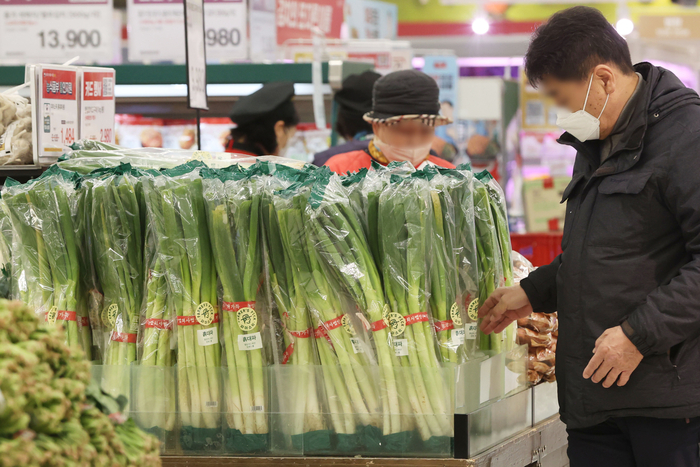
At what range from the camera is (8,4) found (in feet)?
17.6

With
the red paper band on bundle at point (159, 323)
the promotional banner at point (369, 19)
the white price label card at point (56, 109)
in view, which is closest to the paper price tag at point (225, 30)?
the promotional banner at point (369, 19)

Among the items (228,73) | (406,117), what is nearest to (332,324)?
(406,117)

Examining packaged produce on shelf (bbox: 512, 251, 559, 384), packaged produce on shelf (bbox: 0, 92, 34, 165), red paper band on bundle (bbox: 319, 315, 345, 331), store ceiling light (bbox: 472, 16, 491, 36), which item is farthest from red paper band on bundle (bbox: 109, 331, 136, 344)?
store ceiling light (bbox: 472, 16, 491, 36)

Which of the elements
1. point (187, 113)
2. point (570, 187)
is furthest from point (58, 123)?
point (187, 113)

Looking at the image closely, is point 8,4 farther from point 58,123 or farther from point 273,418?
point 273,418

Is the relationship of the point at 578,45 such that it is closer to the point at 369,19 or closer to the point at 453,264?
the point at 453,264

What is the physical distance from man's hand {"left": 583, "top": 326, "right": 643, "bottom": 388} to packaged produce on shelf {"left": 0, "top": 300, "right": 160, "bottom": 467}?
106 cm

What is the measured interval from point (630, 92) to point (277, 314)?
105cm

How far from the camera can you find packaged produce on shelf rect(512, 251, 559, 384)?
2.19 m

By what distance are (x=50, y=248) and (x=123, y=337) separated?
29 centimetres

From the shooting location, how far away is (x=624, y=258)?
170 cm

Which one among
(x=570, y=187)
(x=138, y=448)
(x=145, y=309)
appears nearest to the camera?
(x=138, y=448)

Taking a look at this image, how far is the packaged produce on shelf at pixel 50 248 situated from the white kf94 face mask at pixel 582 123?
1.27 m

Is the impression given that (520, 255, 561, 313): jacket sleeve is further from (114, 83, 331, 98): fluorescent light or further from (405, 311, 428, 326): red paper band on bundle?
(114, 83, 331, 98): fluorescent light
